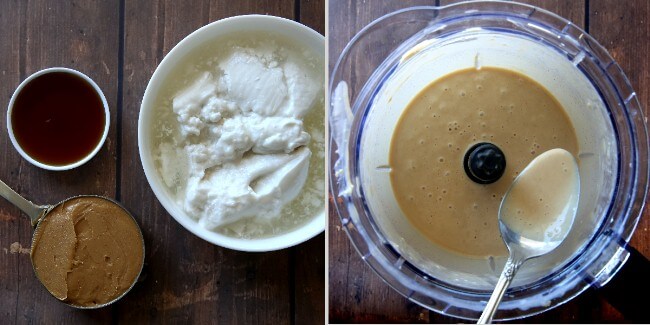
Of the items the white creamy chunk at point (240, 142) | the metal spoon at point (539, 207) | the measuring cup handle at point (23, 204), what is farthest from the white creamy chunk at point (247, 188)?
the metal spoon at point (539, 207)

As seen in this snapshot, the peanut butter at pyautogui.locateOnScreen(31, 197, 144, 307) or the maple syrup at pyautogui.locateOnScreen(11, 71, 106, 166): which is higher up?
the maple syrup at pyautogui.locateOnScreen(11, 71, 106, 166)

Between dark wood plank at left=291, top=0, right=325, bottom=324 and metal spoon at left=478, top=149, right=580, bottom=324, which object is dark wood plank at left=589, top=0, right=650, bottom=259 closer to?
metal spoon at left=478, top=149, right=580, bottom=324

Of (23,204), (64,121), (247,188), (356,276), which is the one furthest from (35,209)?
(356,276)

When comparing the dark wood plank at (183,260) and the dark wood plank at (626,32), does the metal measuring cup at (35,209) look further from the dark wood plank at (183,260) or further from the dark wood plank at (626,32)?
the dark wood plank at (626,32)

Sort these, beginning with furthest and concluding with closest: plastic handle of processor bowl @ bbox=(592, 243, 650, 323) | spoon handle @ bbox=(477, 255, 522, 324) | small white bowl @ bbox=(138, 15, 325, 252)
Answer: small white bowl @ bbox=(138, 15, 325, 252), plastic handle of processor bowl @ bbox=(592, 243, 650, 323), spoon handle @ bbox=(477, 255, 522, 324)

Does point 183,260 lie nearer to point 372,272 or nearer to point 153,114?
point 153,114

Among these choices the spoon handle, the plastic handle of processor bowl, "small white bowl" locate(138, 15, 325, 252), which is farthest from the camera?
"small white bowl" locate(138, 15, 325, 252)

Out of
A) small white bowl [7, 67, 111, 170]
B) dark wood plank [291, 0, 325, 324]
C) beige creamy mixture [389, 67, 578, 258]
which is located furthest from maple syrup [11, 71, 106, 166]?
beige creamy mixture [389, 67, 578, 258]
